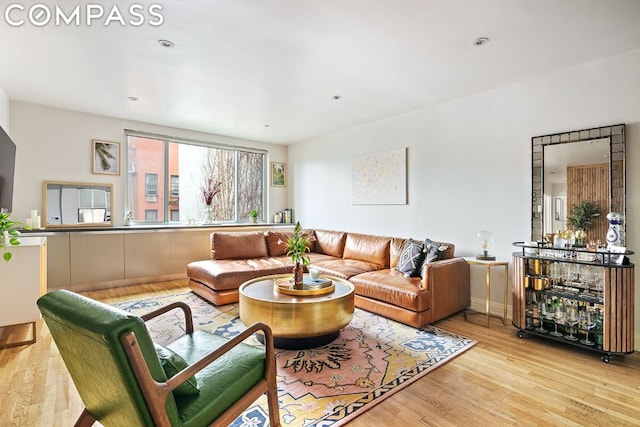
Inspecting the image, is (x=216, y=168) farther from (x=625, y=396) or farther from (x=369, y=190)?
(x=625, y=396)

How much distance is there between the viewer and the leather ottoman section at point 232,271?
378 cm

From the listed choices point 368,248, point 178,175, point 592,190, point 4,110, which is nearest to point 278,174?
point 178,175

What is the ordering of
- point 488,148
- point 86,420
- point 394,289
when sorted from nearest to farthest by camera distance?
1. point 86,420
2. point 394,289
3. point 488,148

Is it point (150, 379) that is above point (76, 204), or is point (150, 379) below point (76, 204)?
below

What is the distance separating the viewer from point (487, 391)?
6.93ft

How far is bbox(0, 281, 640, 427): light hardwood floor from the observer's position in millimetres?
1839

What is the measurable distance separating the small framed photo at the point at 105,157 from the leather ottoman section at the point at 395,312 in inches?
163

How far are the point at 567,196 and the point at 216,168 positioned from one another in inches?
210

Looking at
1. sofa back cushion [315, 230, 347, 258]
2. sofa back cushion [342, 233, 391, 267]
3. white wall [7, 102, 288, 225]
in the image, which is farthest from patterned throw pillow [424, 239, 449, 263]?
white wall [7, 102, 288, 225]

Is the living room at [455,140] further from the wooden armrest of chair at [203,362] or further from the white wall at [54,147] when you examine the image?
the wooden armrest of chair at [203,362]

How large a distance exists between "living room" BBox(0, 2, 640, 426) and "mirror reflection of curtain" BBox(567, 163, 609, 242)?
17cm

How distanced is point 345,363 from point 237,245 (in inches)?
109

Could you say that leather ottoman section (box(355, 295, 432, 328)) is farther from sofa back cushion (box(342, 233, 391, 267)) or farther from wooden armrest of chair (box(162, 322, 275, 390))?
wooden armrest of chair (box(162, 322, 275, 390))

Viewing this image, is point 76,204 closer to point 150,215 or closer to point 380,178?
point 150,215
